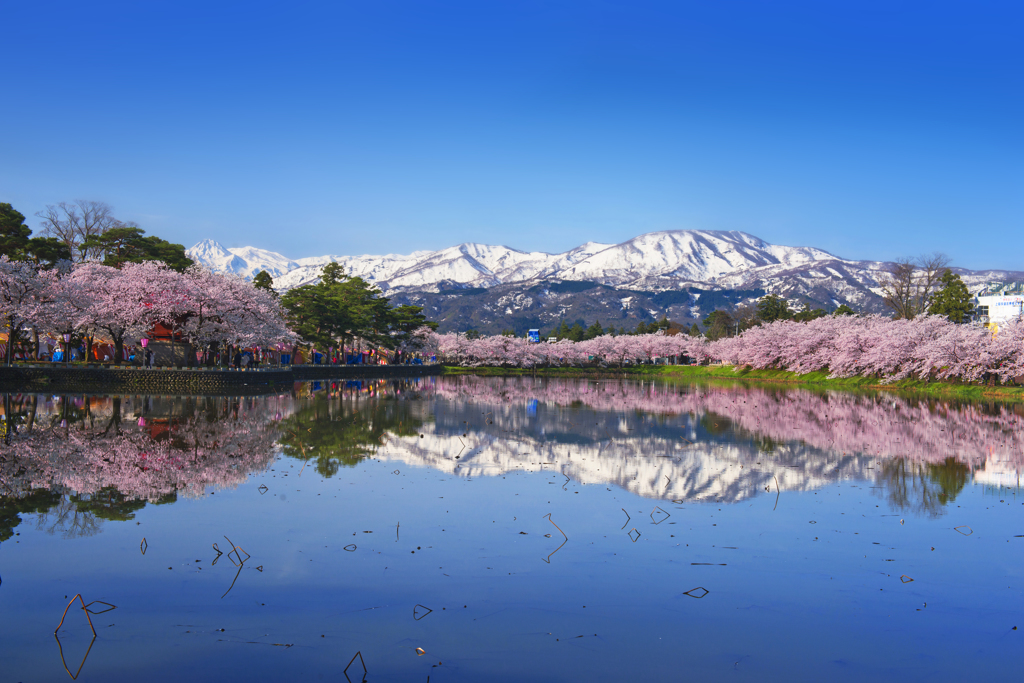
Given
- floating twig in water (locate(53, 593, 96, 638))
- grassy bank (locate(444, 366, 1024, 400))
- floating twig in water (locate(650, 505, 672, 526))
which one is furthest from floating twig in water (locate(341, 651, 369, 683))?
grassy bank (locate(444, 366, 1024, 400))

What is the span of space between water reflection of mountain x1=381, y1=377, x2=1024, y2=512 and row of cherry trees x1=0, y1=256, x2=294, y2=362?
1836 cm

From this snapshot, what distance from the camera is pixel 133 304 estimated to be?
34.2m

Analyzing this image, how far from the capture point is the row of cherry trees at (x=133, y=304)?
31.1m

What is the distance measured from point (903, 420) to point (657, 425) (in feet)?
30.6

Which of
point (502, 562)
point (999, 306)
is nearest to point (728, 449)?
point (502, 562)

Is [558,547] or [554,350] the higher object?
[554,350]

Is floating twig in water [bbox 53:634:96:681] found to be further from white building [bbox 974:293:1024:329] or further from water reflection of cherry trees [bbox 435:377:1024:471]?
white building [bbox 974:293:1024:329]

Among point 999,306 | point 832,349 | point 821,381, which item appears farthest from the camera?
point 999,306

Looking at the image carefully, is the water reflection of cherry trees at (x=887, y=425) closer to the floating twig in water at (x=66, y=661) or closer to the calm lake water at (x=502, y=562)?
the calm lake water at (x=502, y=562)

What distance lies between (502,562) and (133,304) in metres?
33.0

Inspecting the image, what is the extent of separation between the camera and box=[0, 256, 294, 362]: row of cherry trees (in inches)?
1225

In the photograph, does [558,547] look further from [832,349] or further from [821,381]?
[832,349]

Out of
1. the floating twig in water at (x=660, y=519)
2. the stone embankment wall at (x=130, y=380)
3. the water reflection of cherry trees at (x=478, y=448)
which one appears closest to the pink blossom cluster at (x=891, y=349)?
the water reflection of cherry trees at (x=478, y=448)

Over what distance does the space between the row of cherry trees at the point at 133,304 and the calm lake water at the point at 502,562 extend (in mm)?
19761
